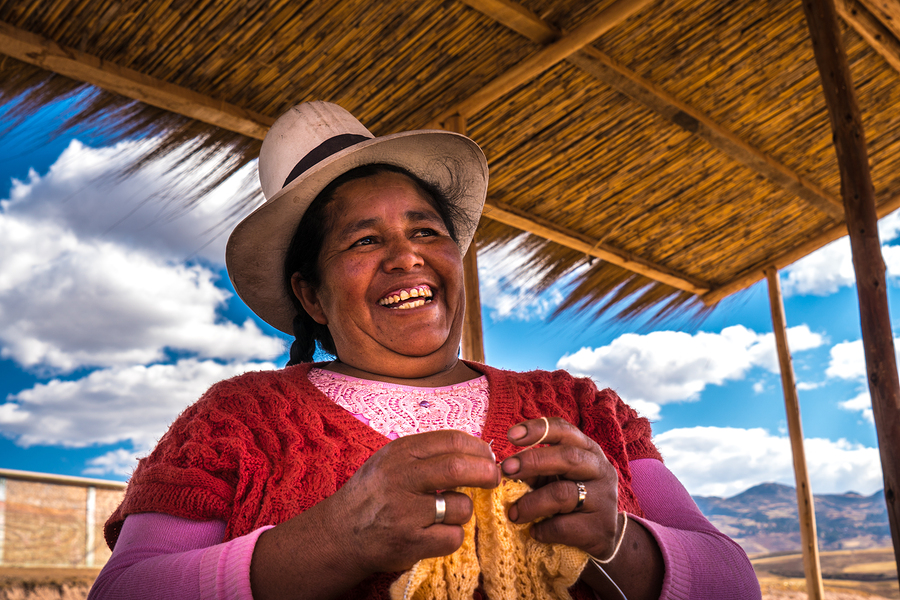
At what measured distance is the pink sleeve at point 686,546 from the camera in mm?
Answer: 1197

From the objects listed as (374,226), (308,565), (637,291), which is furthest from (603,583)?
(637,291)

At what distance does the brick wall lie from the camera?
5.04 m

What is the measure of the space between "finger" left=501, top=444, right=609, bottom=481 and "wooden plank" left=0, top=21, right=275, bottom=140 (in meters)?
2.70

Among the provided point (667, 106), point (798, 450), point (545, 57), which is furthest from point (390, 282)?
point (798, 450)

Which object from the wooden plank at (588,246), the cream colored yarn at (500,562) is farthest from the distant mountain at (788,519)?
the cream colored yarn at (500,562)

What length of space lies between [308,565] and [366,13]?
272 centimetres

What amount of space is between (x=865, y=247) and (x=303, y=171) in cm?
283

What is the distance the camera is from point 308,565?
102cm

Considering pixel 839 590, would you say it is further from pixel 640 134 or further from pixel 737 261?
pixel 640 134

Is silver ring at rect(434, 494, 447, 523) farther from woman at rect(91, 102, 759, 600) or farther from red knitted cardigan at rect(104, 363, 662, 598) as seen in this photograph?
red knitted cardigan at rect(104, 363, 662, 598)

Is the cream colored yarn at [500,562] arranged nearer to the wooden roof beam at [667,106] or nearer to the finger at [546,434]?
the finger at [546,434]

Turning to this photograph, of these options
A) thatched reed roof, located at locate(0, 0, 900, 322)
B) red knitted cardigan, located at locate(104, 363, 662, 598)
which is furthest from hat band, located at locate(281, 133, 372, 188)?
thatched reed roof, located at locate(0, 0, 900, 322)

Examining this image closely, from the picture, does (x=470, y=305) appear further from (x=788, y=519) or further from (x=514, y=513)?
(x=788, y=519)

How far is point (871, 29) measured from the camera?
4.07m
